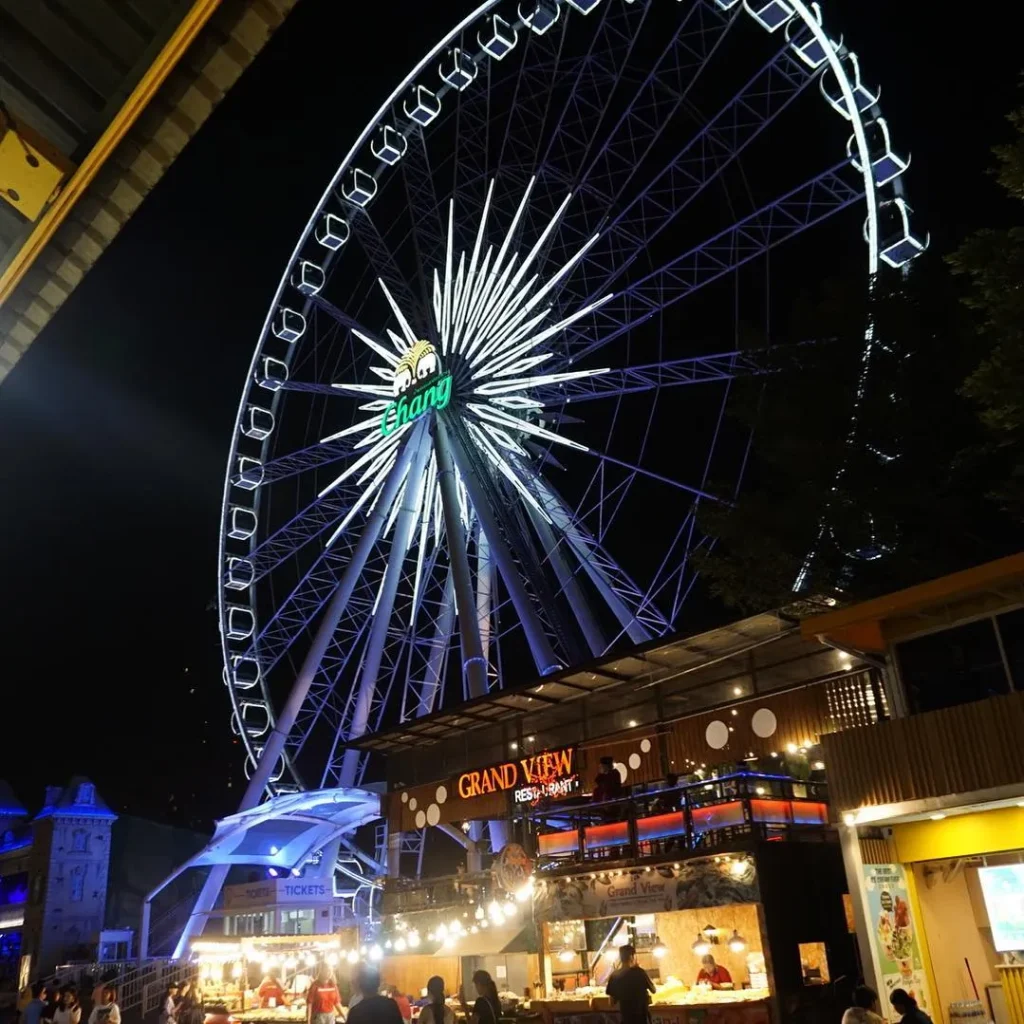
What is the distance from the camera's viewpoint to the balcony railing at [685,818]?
40.2ft

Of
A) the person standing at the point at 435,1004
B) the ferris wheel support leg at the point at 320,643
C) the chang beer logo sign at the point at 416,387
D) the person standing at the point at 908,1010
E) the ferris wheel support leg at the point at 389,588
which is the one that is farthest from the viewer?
the ferris wheel support leg at the point at 320,643

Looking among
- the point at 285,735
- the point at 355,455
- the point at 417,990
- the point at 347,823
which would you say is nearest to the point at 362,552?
the point at 355,455

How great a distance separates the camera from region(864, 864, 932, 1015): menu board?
10.1 metres

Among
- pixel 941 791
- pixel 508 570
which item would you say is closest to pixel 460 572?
pixel 508 570

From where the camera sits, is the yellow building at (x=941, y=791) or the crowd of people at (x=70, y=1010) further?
the crowd of people at (x=70, y=1010)

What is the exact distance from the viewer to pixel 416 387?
23000 mm

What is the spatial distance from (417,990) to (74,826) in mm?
32187

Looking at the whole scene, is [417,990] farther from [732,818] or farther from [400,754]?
[732,818]

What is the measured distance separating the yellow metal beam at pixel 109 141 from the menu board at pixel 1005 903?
10.4 metres

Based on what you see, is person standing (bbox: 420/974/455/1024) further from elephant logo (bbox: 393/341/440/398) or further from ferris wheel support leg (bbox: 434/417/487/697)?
elephant logo (bbox: 393/341/440/398)

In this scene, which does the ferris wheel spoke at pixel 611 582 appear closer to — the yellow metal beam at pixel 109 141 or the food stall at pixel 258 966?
the food stall at pixel 258 966

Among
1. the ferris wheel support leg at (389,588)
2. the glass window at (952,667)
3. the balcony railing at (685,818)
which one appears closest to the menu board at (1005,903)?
the glass window at (952,667)

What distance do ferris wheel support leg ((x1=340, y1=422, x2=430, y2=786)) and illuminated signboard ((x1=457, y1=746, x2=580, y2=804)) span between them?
6.66m

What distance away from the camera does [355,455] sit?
25.5 meters
